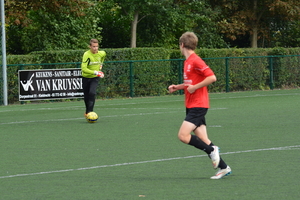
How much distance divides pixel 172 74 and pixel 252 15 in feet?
42.1

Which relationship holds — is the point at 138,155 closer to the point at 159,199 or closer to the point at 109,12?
the point at 159,199

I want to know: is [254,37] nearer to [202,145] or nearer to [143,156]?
[143,156]

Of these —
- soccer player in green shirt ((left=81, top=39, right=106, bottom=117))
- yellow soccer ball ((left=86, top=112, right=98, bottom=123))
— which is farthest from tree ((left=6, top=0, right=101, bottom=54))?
yellow soccer ball ((left=86, top=112, right=98, bottom=123))

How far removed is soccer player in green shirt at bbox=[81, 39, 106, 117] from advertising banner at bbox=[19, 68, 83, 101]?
730 centimetres

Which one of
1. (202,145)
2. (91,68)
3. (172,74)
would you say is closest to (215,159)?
(202,145)

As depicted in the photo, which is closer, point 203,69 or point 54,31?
point 203,69

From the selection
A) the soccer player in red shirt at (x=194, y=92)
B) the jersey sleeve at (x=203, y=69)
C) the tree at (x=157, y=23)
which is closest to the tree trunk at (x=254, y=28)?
the tree at (x=157, y=23)

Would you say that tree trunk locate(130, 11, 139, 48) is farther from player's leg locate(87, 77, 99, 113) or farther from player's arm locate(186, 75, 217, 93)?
player's arm locate(186, 75, 217, 93)

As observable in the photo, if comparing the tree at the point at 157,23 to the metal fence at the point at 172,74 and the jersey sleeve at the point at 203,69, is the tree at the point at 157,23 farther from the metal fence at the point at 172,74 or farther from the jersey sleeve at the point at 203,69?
the jersey sleeve at the point at 203,69

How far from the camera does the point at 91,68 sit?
1571cm

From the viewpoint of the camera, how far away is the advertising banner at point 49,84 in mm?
22906

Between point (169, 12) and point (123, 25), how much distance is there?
4094 millimetres

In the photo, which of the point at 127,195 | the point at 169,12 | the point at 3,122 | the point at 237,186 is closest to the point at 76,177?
the point at 127,195

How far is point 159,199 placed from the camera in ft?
23.4
